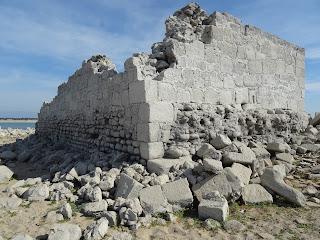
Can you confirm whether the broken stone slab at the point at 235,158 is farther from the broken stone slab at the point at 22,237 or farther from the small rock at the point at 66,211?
the broken stone slab at the point at 22,237

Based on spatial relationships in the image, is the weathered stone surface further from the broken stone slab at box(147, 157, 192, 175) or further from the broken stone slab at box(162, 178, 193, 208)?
the broken stone slab at box(162, 178, 193, 208)

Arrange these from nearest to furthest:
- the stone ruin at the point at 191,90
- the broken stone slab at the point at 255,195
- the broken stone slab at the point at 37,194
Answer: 1. the broken stone slab at the point at 255,195
2. the broken stone slab at the point at 37,194
3. the stone ruin at the point at 191,90

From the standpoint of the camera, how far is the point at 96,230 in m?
3.96

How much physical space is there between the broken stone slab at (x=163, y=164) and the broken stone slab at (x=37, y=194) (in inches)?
74.7

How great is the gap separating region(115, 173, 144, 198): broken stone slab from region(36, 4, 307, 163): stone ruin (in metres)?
0.85

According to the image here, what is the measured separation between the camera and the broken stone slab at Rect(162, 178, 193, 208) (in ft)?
15.8

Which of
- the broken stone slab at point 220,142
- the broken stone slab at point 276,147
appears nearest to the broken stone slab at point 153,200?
the broken stone slab at point 220,142

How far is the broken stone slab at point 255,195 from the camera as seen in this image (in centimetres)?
496

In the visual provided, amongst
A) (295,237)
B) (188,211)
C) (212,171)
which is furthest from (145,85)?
(295,237)

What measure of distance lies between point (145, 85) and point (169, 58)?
1.12m

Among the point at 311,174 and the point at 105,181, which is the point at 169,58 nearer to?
the point at 105,181

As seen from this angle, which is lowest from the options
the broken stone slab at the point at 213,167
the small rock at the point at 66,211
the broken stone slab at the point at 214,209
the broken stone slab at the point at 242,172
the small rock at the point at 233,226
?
the small rock at the point at 233,226

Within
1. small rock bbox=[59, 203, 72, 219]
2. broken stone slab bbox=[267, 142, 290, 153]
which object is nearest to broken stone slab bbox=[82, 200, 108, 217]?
small rock bbox=[59, 203, 72, 219]

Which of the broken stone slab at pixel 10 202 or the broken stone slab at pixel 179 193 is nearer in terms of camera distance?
the broken stone slab at pixel 179 193
